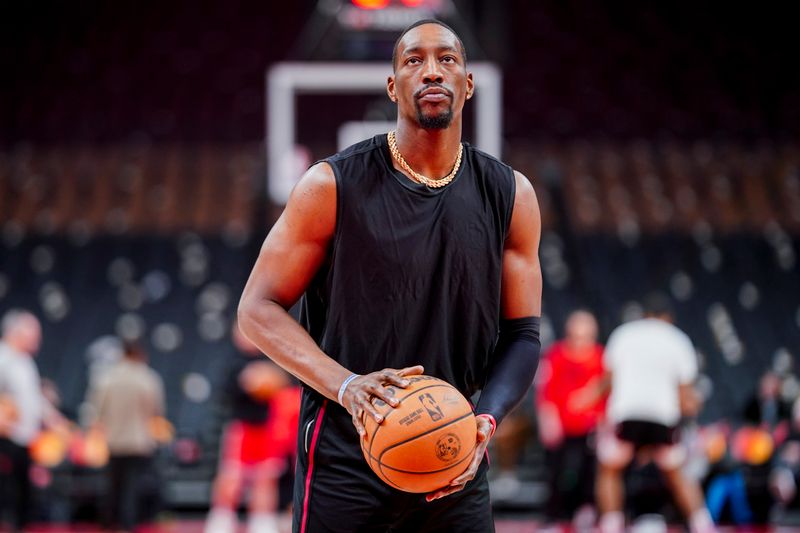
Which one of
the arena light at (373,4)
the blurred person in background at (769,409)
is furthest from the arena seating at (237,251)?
the arena light at (373,4)

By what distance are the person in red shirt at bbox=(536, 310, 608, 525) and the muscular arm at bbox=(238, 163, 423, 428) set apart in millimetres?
5523

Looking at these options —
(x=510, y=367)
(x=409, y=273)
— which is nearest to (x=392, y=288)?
(x=409, y=273)

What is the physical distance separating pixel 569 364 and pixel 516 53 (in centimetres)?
882

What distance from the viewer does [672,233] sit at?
14047 millimetres

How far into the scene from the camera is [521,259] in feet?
9.04

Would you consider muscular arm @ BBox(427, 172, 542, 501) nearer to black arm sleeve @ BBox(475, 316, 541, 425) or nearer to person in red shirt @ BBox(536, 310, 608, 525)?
black arm sleeve @ BBox(475, 316, 541, 425)

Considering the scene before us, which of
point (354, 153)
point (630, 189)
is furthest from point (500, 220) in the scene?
point (630, 189)

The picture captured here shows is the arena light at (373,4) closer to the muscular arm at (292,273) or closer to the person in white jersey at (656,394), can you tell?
the person in white jersey at (656,394)

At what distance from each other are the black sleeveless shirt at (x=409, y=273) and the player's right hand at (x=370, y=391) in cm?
17

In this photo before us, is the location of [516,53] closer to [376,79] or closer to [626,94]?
[626,94]

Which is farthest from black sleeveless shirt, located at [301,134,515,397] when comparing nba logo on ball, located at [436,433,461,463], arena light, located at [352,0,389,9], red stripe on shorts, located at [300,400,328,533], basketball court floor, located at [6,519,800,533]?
basketball court floor, located at [6,519,800,533]

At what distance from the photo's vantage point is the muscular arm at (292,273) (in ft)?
8.36

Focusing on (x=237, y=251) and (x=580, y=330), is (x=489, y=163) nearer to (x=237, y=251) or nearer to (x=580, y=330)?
(x=580, y=330)

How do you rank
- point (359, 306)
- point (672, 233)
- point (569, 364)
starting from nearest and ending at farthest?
point (359, 306)
point (569, 364)
point (672, 233)
